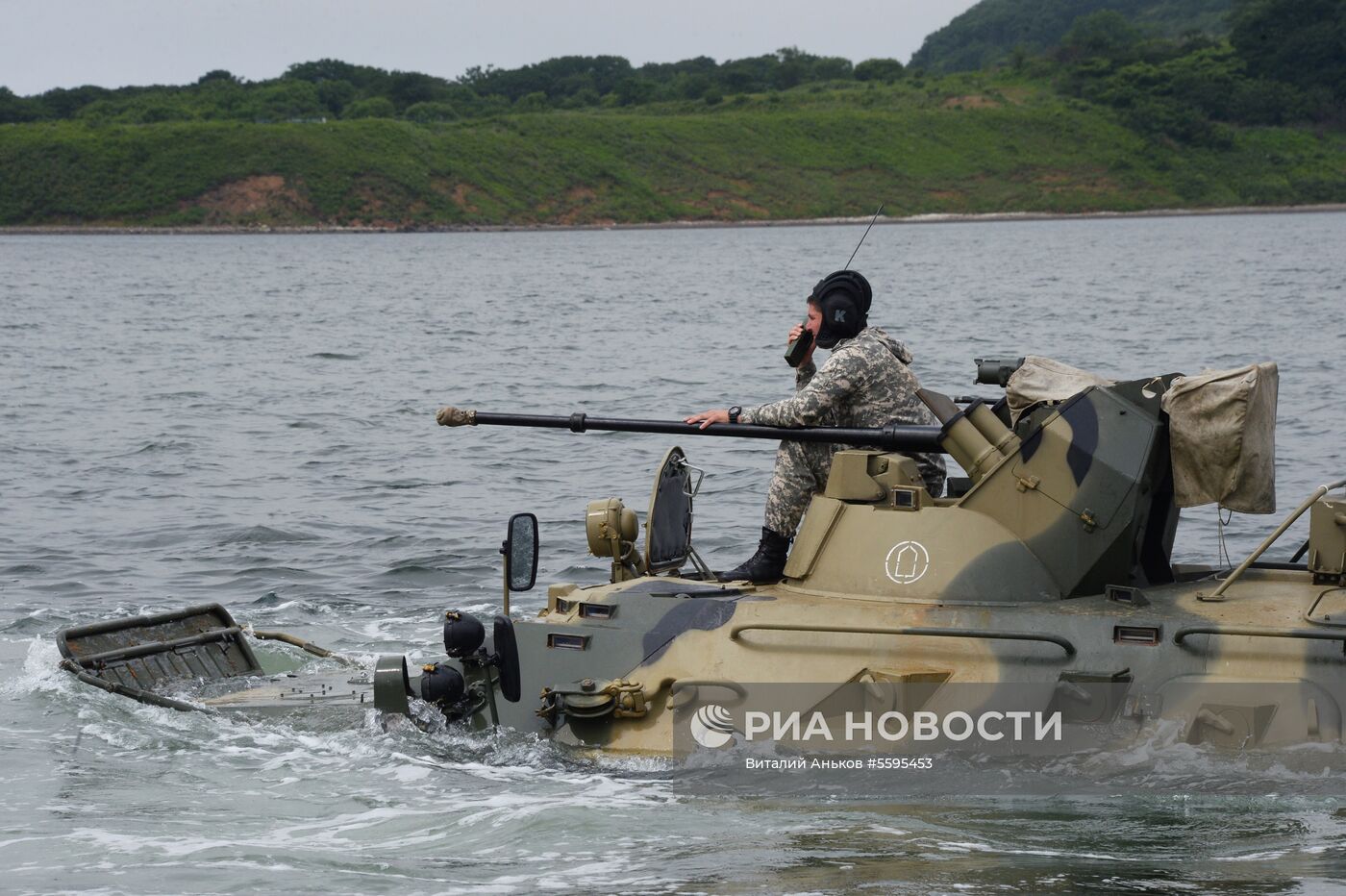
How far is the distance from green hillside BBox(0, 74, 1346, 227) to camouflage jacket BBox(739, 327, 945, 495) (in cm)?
8720

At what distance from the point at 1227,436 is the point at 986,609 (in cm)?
138

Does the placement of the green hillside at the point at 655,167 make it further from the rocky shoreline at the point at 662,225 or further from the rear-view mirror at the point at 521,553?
the rear-view mirror at the point at 521,553

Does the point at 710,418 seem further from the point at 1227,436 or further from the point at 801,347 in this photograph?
the point at 1227,436

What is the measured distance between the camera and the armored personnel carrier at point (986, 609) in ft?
28.6

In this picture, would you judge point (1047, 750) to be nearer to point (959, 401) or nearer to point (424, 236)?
point (959, 401)

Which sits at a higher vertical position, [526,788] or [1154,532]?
[1154,532]

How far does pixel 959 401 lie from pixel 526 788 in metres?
3.17

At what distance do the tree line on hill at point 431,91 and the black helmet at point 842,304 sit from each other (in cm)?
10485

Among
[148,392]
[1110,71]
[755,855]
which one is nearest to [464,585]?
[755,855]

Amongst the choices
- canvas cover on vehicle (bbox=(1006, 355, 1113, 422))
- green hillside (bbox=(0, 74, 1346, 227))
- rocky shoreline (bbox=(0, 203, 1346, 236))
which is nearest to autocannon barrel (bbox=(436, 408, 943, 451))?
canvas cover on vehicle (bbox=(1006, 355, 1113, 422))

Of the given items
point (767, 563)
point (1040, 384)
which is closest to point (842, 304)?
point (1040, 384)

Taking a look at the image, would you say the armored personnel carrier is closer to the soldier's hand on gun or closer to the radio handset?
the soldier's hand on gun

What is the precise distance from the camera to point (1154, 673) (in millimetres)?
8695

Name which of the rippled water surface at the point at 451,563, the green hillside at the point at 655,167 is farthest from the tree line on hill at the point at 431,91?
the rippled water surface at the point at 451,563
